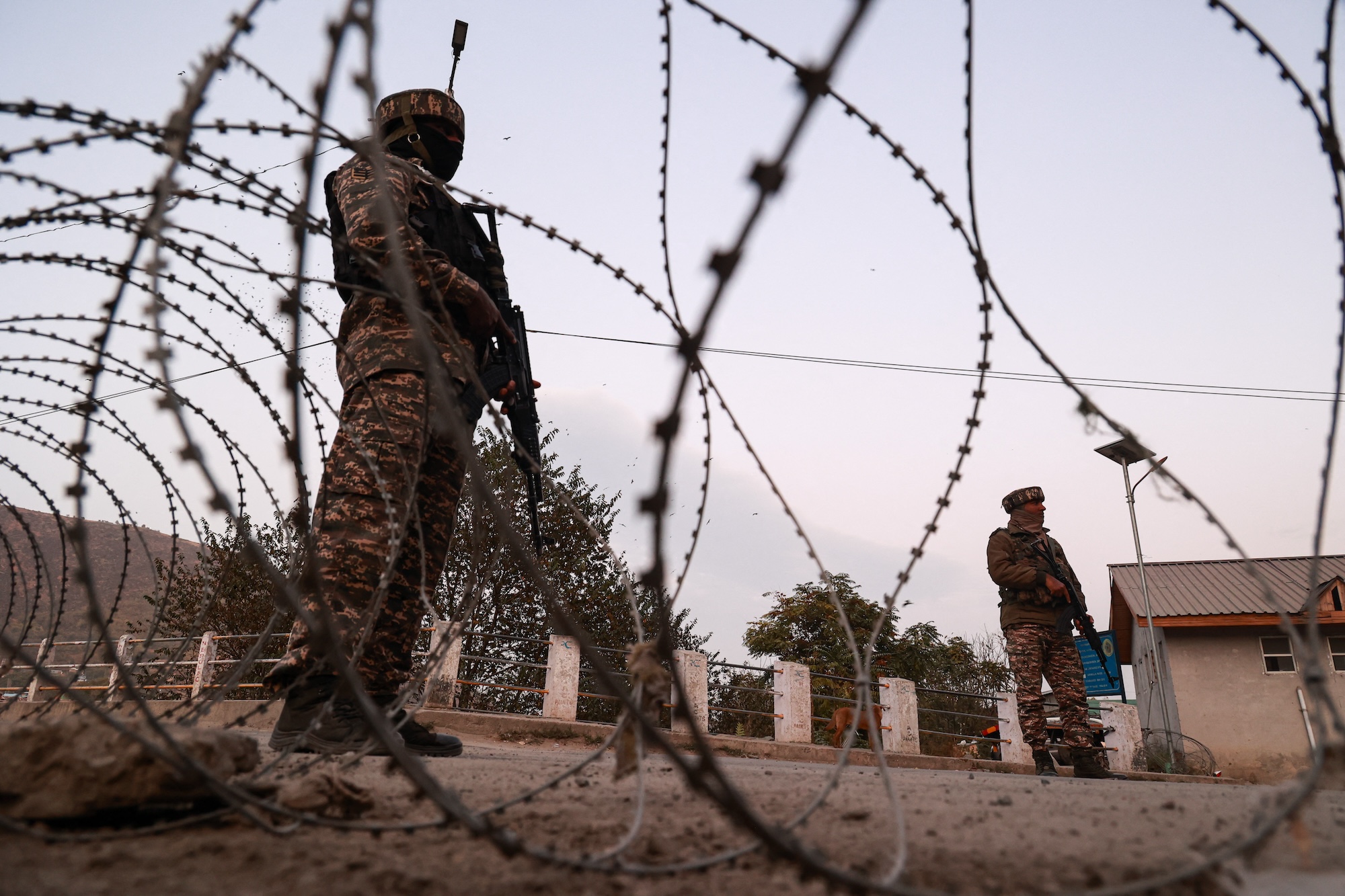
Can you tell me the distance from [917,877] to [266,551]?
17066mm

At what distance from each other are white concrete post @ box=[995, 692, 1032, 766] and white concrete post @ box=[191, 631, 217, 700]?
10351mm

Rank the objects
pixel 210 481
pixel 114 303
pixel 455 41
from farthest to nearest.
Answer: pixel 455 41, pixel 114 303, pixel 210 481

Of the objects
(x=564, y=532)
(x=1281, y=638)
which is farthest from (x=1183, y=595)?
(x=564, y=532)

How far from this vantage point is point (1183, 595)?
1673 centimetres

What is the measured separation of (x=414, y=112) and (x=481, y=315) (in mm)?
1050

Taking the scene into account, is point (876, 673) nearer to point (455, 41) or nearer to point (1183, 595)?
point (1183, 595)

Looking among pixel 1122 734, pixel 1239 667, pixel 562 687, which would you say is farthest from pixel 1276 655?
pixel 562 687

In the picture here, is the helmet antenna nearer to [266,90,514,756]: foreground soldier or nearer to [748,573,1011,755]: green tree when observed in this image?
[266,90,514,756]: foreground soldier

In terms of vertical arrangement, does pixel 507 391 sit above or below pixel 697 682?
above

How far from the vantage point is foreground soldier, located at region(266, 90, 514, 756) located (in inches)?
91.6

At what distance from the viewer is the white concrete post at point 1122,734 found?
10.0 meters

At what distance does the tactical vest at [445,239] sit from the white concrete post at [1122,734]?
10.0 metres

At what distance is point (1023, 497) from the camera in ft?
19.7

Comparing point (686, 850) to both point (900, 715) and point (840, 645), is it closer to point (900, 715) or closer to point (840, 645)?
point (900, 715)
